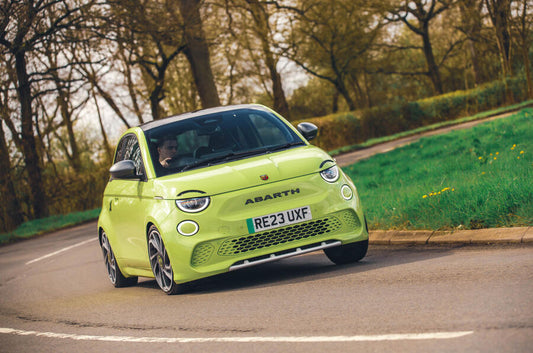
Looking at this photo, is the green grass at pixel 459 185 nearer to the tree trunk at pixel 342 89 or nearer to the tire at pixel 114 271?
the tire at pixel 114 271

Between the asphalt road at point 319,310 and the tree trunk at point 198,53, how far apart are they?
18523mm

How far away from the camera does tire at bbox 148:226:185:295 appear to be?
801 centimetres

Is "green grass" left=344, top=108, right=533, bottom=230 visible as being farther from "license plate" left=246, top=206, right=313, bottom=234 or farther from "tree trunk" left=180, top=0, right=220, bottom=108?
"tree trunk" left=180, top=0, right=220, bottom=108

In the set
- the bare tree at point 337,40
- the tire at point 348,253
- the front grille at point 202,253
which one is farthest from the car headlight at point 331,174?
the bare tree at point 337,40

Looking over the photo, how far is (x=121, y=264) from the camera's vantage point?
389 inches

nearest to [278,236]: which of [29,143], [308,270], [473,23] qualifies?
[308,270]

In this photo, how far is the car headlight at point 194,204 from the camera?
25.1 ft

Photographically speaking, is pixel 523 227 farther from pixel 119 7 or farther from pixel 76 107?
pixel 76 107

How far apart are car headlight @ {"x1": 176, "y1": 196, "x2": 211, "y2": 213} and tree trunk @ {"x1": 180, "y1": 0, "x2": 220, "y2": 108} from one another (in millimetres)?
20477

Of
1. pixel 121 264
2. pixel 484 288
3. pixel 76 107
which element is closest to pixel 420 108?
pixel 76 107

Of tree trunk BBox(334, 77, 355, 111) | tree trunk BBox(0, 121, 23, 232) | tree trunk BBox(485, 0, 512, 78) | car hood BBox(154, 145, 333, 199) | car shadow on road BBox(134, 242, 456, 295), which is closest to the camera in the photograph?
car hood BBox(154, 145, 333, 199)

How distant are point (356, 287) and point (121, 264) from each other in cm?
387

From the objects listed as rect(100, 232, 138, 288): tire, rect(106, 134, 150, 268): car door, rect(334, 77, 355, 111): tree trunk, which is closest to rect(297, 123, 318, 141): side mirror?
rect(106, 134, 150, 268): car door

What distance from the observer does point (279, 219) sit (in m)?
7.72
